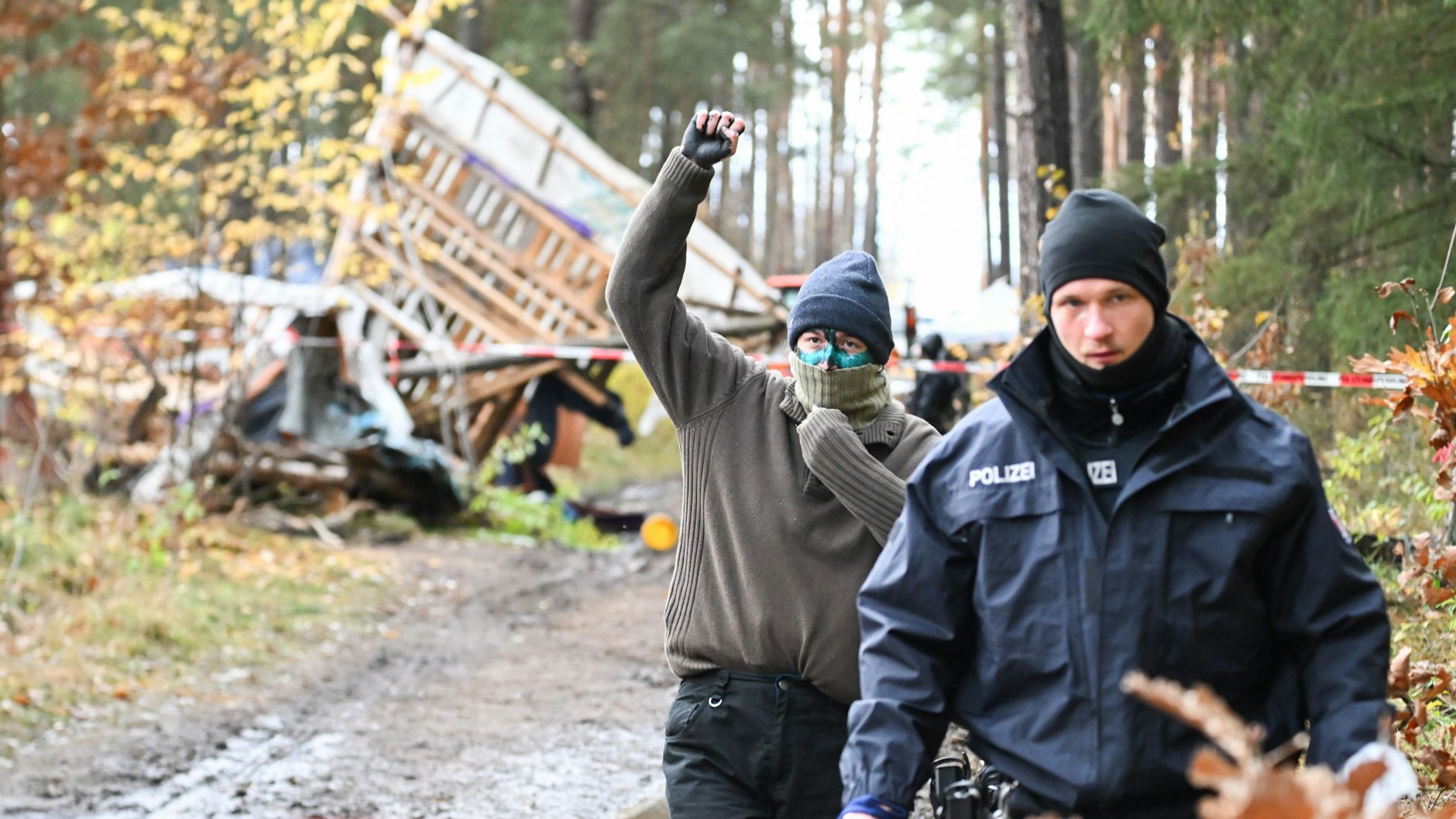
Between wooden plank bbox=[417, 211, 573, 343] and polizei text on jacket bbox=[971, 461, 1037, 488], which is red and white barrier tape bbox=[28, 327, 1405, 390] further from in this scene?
polizei text on jacket bbox=[971, 461, 1037, 488]

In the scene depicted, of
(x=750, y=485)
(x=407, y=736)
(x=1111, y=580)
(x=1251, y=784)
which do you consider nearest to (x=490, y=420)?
(x=407, y=736)

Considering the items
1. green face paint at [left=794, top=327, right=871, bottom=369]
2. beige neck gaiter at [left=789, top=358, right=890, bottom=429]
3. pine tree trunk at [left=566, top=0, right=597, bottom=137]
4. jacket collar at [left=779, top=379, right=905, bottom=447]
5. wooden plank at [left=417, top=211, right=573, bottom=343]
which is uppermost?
pine tree trunk at [left=566, top=0, right=597, bottom=137]

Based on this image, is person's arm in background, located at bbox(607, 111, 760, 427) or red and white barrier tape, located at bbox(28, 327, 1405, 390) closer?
person's arm in background, located at bbox(607, 111, 760, 427)

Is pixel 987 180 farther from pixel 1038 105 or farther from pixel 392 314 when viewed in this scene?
pixel 1038 105

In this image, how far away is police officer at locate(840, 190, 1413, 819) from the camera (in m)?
2.22

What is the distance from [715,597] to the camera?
340cm

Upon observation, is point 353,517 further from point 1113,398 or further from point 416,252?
point 1113,398

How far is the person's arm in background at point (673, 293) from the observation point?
11.7ft

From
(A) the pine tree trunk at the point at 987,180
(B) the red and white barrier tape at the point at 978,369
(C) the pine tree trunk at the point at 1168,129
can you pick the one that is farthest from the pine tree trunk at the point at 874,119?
(B) the red and white barrier tape at the point at 978,369

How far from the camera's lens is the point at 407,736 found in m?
7.13

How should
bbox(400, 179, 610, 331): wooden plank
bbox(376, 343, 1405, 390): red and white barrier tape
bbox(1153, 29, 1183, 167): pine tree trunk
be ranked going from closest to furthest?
bbox(376, 343, 1405, 390): red and white barrier tape
bbox(1153, 29, 1183, 167): pine tree trunk
bbox(400, 179, 610, 331): wooden plank

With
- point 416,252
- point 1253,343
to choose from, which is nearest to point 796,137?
point 416,252

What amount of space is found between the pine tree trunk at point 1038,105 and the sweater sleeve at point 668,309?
6264mm

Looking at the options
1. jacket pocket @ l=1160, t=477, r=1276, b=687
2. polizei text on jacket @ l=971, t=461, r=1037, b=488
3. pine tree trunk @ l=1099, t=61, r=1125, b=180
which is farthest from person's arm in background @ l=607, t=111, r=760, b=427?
pine tree trunk @ l=1099, t=61, r=1125, b=180
